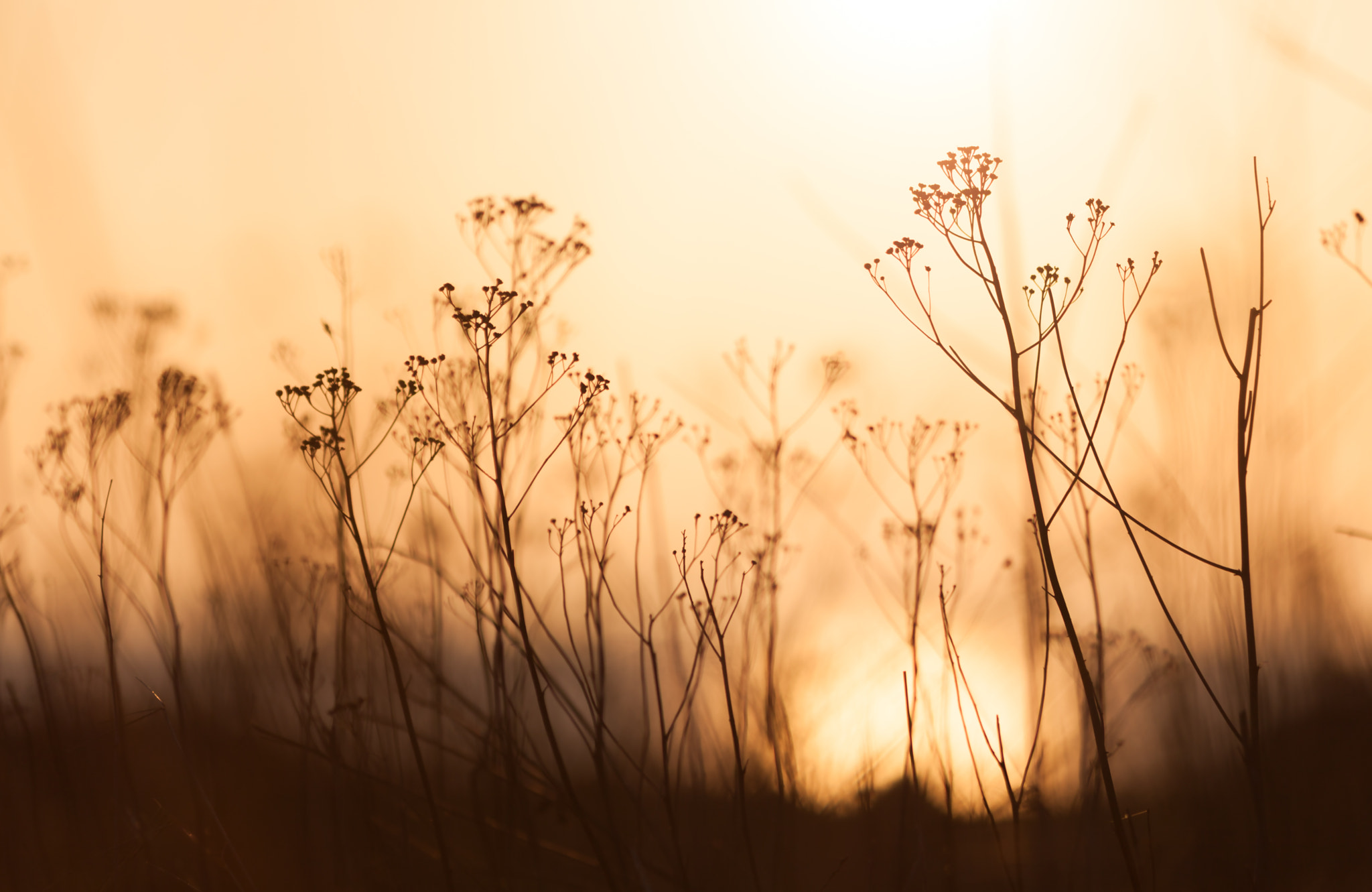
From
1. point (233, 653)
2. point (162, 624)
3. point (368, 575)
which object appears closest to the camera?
point (368, 575)

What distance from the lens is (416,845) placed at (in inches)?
151

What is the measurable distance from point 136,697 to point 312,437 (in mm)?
2646

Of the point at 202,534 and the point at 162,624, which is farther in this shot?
the point at 202,534

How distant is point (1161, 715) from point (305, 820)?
4.87 m

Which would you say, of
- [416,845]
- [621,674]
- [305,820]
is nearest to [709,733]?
[621,674]

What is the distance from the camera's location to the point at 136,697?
427 centimetres

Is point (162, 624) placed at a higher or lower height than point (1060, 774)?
higher

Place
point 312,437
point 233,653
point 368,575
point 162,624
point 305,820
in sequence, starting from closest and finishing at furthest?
point 368,575 → point 312,437 → point 162,624 → point 305,820 → point 233,653

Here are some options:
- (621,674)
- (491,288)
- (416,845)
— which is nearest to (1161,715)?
(621,674)

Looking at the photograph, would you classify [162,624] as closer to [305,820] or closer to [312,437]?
[305,820]

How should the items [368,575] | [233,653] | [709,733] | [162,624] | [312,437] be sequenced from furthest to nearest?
[233,653] → [709,733] → [162,624] → [312,437] → [368,575]

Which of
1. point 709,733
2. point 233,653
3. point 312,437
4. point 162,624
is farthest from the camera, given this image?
point 233,653

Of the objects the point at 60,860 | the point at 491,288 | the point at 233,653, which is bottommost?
the point at 60,860

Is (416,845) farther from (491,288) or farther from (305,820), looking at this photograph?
(491,288)
